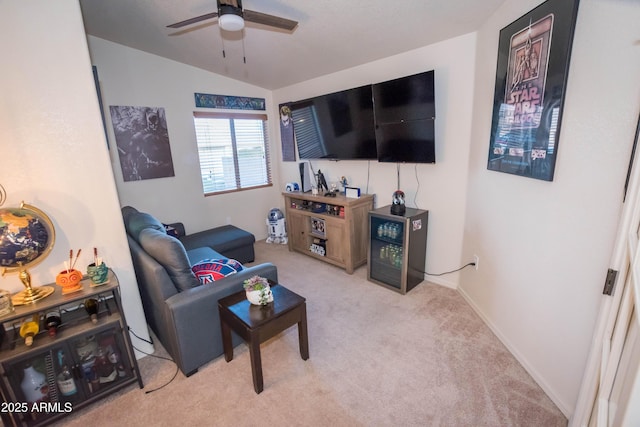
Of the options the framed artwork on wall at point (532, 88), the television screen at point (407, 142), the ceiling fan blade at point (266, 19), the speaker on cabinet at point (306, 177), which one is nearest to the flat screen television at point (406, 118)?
the television screen at point (407, 142)

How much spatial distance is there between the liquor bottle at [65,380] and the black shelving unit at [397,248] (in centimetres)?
255

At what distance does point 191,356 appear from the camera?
1.93 meters

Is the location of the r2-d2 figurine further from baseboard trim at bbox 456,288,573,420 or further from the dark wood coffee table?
baseboard trim at bbox 456,288,573,420

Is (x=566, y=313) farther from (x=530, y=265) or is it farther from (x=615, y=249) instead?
(x=615, y=249)

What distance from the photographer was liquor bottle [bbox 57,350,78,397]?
5.25ft

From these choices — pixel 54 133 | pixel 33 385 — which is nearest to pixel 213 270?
pixel 33 385

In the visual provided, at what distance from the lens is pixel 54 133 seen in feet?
5.45

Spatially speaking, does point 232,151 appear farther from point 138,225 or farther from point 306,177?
point 138,225

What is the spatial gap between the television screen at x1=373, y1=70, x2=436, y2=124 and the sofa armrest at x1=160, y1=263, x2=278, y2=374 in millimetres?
2090

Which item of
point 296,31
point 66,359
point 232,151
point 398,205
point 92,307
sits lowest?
point 66,359

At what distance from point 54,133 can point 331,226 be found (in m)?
2.57

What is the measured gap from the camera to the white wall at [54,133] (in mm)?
1532

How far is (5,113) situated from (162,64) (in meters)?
2.37

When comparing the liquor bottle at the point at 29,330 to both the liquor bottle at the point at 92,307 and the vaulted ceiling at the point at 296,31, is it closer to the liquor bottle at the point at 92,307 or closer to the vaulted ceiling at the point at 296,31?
the liquor bottle at the point at 92,307
